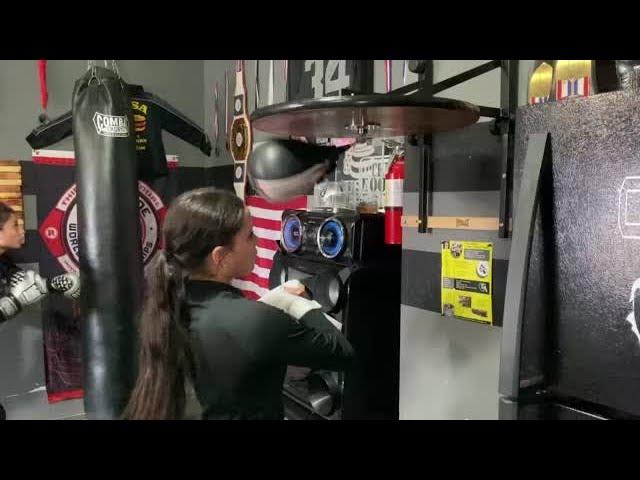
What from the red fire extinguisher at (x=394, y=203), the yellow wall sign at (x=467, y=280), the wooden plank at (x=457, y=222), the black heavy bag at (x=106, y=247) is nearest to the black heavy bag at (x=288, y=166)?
the red fire extinguisher at (x=394, y=203)

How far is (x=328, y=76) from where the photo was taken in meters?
2.51

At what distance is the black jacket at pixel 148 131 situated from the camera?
3.12 metres

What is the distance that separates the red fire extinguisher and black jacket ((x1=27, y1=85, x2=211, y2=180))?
6.54 ft

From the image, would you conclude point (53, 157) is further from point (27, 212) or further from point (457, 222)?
point (457, 222)

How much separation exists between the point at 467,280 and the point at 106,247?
1928mm

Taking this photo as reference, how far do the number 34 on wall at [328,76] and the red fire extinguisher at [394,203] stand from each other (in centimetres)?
70

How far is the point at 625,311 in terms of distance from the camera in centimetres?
71

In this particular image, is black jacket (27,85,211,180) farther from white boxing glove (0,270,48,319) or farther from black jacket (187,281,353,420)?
black jacket (187,281,353,420)

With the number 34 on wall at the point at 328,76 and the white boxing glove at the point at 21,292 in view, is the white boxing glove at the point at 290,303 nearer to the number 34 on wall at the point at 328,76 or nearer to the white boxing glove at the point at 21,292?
the number 34 on wall at the point at 328,76

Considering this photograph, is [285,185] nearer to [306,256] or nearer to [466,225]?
[306,256]

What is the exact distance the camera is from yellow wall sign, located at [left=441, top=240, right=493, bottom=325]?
148 centimetres
